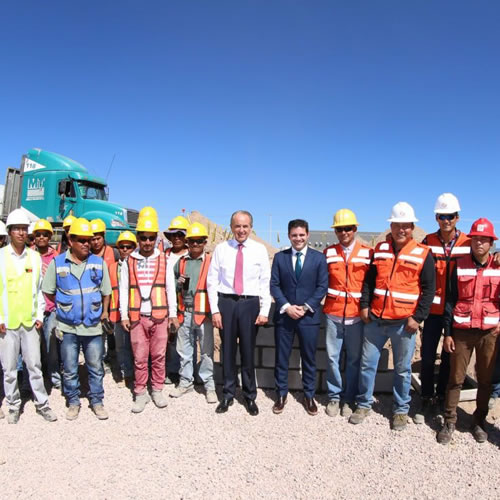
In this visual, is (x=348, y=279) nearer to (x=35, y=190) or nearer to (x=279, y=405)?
(x=279, y=405)

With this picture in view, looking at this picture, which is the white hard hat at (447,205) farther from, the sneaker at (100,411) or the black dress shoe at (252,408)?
the sneaker at (100,411)

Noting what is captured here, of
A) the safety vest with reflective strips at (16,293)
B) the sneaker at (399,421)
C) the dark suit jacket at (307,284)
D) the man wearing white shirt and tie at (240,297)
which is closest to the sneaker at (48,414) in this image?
the safety vest with reflective strips at (16,293)

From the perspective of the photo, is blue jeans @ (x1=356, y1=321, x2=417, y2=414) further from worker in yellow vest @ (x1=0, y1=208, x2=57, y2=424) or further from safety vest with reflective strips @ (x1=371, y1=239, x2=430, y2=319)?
worker in yellow vest @ (x1=0, y1=208, x2=57, y2=424)

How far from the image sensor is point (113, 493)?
289 cm

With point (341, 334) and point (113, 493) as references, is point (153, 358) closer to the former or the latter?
point (113, 493)

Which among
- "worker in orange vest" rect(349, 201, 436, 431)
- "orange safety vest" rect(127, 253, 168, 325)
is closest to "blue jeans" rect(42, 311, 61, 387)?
"orange safety vest" rect(127, 253, 168, 325)

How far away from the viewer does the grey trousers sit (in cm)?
387

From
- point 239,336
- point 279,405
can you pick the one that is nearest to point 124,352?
point 239,336

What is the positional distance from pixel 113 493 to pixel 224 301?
1946 millimetres

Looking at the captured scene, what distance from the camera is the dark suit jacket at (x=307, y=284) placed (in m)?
4.03

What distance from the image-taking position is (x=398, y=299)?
365 cm

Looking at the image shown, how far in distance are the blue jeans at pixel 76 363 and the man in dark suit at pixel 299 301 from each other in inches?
76.7

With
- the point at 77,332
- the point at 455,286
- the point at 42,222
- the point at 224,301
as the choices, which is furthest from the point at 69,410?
the point at 455,286

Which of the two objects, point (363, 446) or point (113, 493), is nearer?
point (113, 493)
